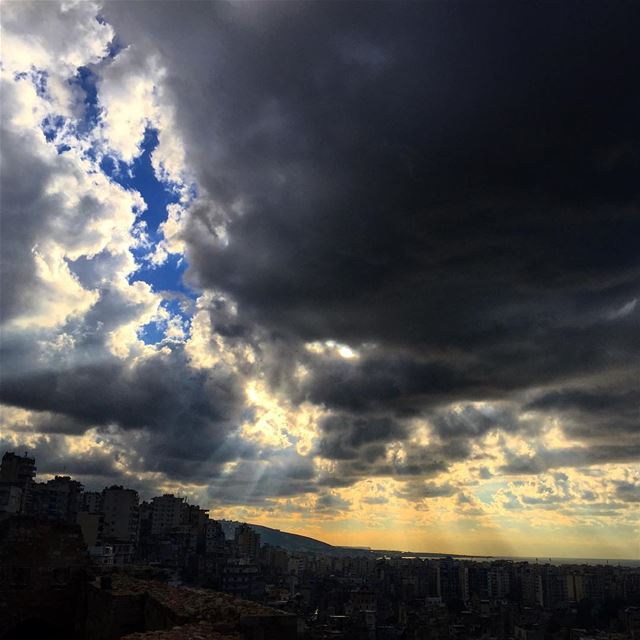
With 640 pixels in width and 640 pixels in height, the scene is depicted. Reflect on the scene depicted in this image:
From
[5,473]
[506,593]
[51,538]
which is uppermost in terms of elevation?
[5,473]

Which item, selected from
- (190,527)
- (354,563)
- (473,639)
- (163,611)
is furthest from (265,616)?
(354,563)

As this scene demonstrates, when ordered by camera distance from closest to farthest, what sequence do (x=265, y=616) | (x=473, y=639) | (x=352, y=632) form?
(x=265, y=616)
(x=352, y=632)
(x=473, y=639)

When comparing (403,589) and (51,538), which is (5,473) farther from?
(51,538)

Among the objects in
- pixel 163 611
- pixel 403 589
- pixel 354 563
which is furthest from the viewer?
pixel 354 563

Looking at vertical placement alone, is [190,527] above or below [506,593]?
above

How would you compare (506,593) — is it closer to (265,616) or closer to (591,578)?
(591,578)

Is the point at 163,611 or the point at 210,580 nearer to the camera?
the point at 163,611
